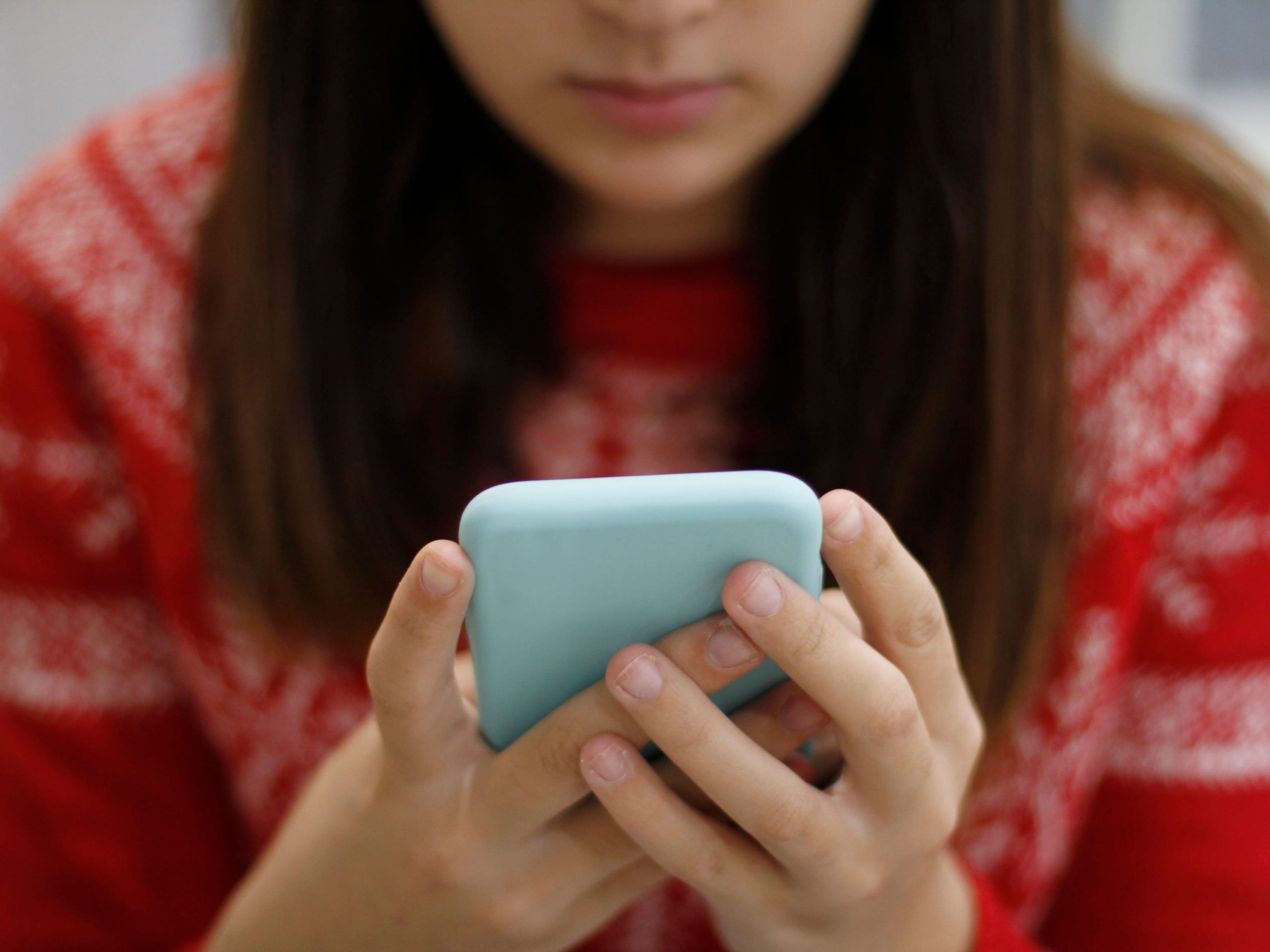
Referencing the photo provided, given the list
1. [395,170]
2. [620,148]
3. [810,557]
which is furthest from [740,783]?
[395,170]

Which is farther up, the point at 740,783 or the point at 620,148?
the point at 620,148

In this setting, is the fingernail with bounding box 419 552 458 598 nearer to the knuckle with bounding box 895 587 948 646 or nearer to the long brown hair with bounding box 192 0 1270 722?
the knuckle with bounding box 895 587 948 646

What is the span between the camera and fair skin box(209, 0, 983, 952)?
33 cm

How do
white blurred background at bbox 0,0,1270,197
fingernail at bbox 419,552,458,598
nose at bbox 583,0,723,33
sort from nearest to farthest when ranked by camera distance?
1. fingernail at bbox 419,552,458,598
2. nose at bbox 583,0,723,33
3. white blurred background at bbox 0,0,1270,197

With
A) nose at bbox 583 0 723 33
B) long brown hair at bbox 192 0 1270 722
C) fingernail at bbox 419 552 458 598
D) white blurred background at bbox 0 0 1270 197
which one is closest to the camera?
fingernail at bbox 419 552 458 598

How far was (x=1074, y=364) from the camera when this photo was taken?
24.2 inches

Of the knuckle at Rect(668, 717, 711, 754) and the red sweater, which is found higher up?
the knuckle at Rect(668, 717, 711, 754)

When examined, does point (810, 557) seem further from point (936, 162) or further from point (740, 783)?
point (936, 162)

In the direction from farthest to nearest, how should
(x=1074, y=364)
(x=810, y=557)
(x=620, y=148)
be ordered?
(x=1074, y=364), (x=620, y=148), (x=810, y=557)

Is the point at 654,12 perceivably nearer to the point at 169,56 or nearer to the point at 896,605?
the point at 896,605

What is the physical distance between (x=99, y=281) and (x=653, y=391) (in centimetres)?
32

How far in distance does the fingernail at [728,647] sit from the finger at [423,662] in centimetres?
8

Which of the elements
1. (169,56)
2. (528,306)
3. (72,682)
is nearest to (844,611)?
(528,306)

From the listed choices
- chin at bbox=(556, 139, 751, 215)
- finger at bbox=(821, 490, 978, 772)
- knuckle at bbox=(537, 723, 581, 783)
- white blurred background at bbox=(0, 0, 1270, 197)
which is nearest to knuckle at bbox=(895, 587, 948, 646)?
finger at bbox=(821, 490, 978, 772)
